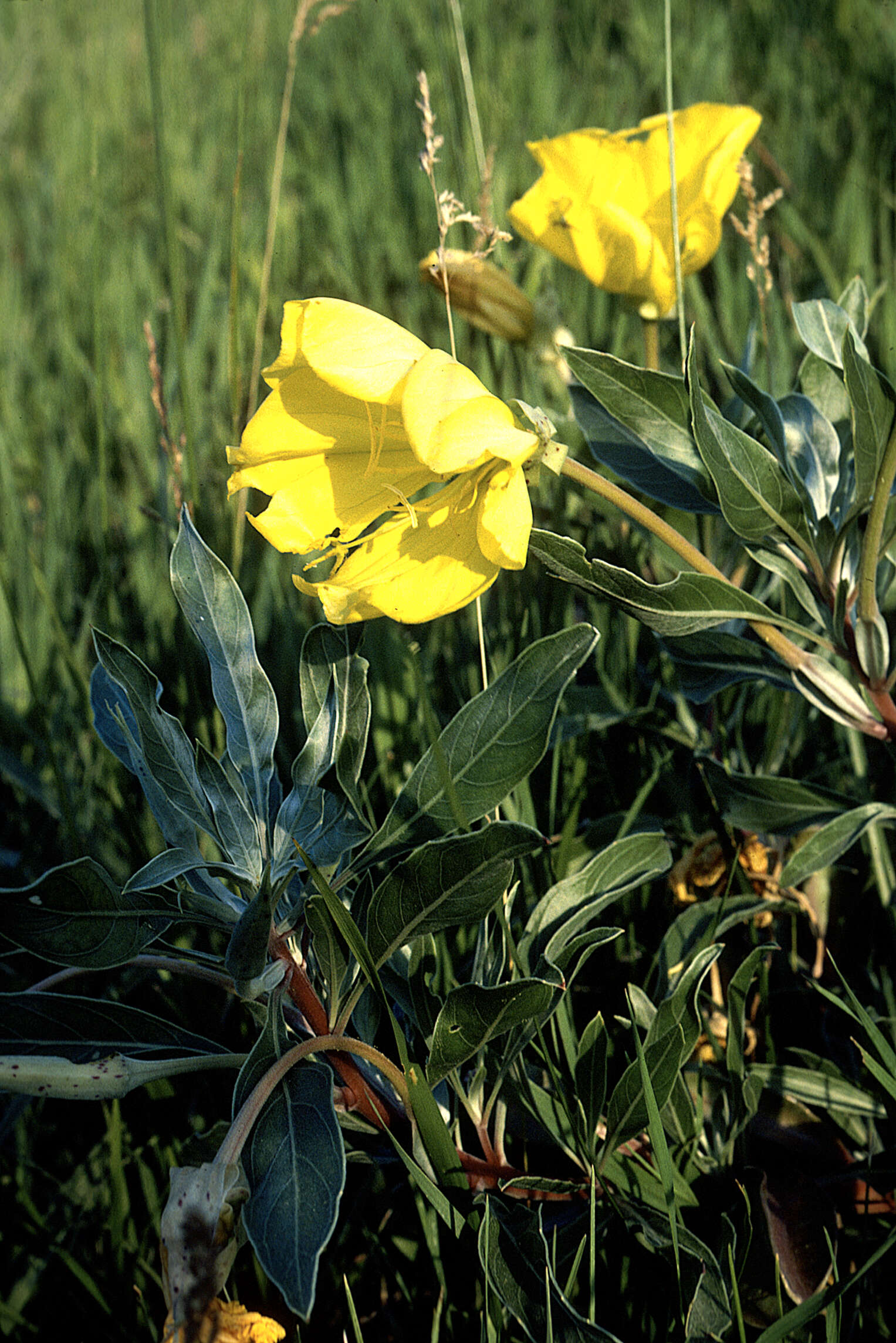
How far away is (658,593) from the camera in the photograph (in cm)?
71

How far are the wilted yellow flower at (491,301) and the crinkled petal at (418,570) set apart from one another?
43 centimetres

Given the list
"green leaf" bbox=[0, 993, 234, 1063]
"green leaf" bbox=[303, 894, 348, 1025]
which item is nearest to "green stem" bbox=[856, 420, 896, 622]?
"green leaf" bbox=[303, 894, 348, 1025]

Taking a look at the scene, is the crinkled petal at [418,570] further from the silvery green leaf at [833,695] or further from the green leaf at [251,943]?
the silvery green leaf at [833,695]

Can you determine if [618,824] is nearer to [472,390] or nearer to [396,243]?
[472,390]

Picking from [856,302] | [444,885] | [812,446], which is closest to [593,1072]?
[444,885]

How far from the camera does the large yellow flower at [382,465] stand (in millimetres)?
644

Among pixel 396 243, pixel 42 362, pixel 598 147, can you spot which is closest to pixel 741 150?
pixel 598 147

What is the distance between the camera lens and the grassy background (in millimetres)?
1028

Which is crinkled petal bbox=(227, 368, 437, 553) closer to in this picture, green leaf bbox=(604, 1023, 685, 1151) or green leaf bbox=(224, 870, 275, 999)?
green leaf bbox=(224, 870, 275, 999)

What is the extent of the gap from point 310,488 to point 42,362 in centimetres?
158

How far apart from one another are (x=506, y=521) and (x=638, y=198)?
0.60 meters

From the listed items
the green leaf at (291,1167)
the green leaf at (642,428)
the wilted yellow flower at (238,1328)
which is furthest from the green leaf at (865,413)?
the wilted yellow flower at (238,1328)

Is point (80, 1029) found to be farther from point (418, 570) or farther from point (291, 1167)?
Answer: point (418, 570)

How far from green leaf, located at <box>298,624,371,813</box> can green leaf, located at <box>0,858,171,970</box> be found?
0.15m
